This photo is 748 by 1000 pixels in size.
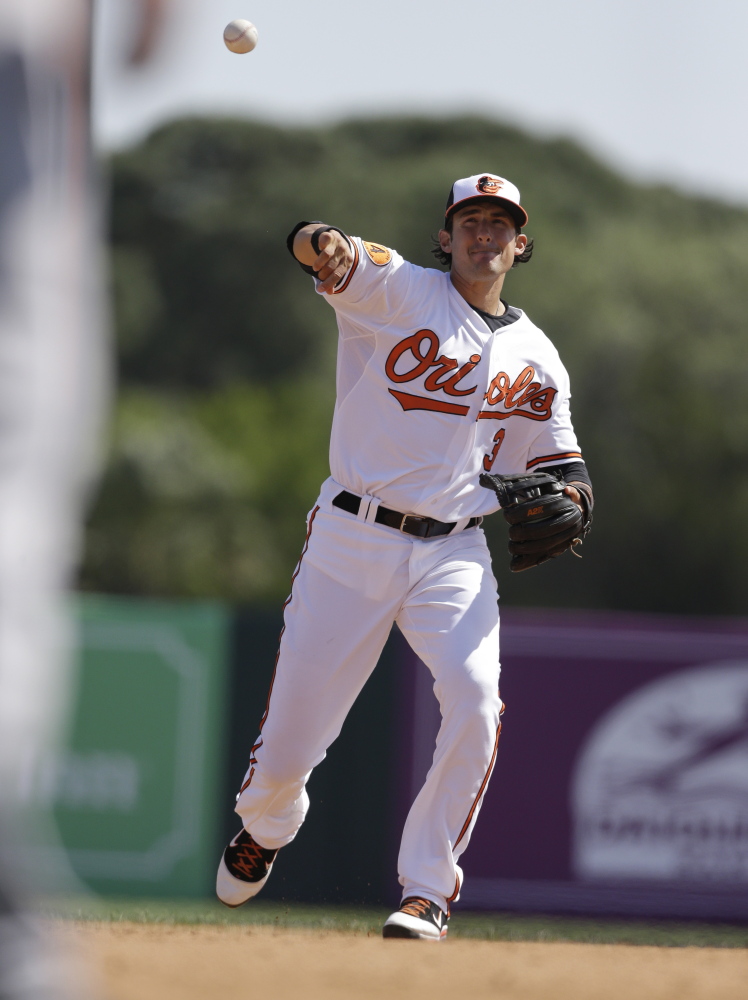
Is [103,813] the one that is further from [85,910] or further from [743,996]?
[743,996]

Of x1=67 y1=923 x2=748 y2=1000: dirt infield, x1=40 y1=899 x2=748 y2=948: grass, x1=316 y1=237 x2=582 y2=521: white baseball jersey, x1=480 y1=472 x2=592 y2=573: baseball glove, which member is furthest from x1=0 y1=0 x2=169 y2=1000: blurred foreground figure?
x1=40 y1=899 x2=748 y2=948: grass

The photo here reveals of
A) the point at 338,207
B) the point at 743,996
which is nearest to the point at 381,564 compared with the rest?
the point at 743,996

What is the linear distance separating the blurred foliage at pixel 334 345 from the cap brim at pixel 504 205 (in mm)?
26145

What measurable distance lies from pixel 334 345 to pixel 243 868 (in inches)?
1454

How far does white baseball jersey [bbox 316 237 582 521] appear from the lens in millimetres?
4320

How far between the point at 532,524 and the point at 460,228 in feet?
3.18

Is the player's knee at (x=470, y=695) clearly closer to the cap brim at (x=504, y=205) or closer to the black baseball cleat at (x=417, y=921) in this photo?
the black baseball cleat at (x=417, y=921)

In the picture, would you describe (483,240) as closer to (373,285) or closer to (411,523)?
(373,285)

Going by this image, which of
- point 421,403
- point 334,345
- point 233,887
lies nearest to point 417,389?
point 421,403

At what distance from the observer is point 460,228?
14.9 ft

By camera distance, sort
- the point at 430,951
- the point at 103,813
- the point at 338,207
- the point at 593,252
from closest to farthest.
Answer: the point at 430,951
the point at 103,813
the point at 593,252
the point at 338,207

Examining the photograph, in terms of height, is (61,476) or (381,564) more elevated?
(61,476)

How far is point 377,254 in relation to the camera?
4.27 meters

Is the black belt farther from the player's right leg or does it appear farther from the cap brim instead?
the cap brim
